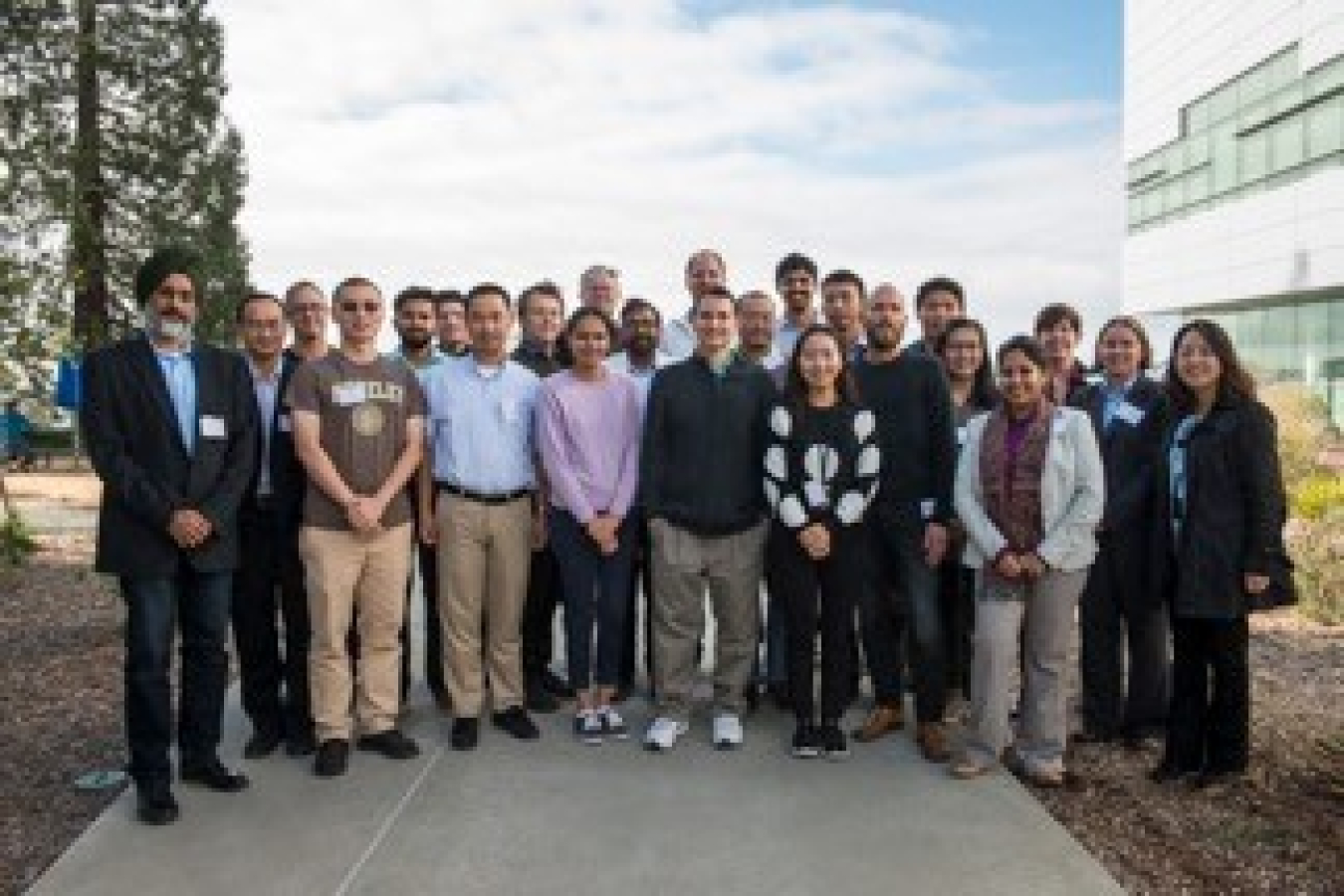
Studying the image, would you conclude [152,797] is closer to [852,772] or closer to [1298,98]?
[852,772]

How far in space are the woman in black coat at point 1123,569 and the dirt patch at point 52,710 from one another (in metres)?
4.60

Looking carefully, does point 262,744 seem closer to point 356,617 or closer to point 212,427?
point 356,617

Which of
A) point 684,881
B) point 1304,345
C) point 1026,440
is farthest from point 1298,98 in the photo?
point 684,881

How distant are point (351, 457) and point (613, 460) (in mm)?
1236

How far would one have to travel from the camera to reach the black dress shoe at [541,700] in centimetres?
655

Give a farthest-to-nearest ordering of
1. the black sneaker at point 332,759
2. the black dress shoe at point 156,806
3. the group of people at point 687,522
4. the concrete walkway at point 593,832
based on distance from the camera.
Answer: the black sneaker at point 332,759 → the group of people at point 687,522 → the black dress shoe at point 156,806 → the concrete walkway at point 593,832

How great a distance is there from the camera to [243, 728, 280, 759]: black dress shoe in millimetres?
5781

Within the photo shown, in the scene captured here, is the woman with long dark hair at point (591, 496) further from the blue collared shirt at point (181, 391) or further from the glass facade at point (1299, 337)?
the glass facade at point (1299, 337)

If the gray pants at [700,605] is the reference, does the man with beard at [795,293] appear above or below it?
above

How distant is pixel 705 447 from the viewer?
5.89 metres

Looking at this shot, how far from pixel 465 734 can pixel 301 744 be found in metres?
0.74

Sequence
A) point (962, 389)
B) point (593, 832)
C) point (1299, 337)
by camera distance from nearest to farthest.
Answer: point (593, 832), point (962, 389), point (1299, 337)

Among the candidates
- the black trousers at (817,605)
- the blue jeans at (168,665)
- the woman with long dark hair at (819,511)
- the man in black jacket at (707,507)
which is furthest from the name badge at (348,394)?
the black trousers at (817,605)

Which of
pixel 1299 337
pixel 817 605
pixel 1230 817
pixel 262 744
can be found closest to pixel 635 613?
pixel 817 605
